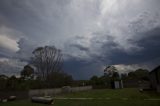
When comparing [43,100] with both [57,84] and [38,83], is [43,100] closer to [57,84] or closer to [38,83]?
[38,83]

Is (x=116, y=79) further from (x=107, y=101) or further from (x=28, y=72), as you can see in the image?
(x=107, y=101)

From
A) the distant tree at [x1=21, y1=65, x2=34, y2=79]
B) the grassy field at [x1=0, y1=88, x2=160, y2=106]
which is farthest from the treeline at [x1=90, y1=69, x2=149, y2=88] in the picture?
the grassy field at [x1=0, y1=88, x2=160, y2=106]

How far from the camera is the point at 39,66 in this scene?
166 ft

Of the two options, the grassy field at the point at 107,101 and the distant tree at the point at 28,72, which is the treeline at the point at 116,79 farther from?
the grassy field at the point at 107,101

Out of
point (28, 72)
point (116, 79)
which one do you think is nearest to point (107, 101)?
point (28, 72)

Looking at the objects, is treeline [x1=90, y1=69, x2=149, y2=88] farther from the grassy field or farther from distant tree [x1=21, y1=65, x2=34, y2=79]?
the grassy field

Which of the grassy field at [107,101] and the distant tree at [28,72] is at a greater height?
the distant tree at [28,72]

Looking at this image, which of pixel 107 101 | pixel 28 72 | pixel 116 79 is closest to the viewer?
pixel 107 101

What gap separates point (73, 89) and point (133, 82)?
24.5m

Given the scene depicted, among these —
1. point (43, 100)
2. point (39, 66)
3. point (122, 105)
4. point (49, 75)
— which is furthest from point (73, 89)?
point (122, 105)

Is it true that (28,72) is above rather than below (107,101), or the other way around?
above

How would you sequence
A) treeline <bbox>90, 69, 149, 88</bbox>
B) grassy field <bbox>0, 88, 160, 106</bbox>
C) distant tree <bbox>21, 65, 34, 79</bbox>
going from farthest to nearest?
1. treeline <bbox>90, 69, 149, 88</bbox>
2. distant tree <bbox>21, 65, 34, 79</bbox>
3. grassy field <bbox>0, 88, 160, 106</bbox>

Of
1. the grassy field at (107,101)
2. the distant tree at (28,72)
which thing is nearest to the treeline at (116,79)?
the distant tree at (28,72)

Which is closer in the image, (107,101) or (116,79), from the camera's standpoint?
(107,101)
